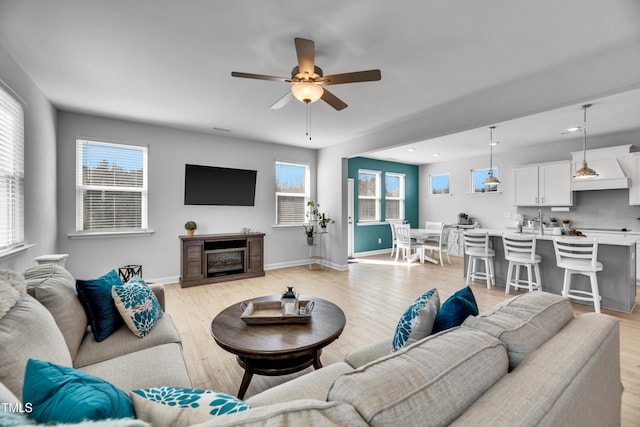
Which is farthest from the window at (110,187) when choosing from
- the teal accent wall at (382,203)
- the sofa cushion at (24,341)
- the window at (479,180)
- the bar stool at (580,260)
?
the window at (479,180)

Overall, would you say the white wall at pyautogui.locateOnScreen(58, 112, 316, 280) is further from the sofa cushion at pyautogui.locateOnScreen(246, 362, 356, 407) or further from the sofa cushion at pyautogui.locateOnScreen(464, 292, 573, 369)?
the sofa cushion at pyautogui.locateOnScreen(464, 292, 573, 369)

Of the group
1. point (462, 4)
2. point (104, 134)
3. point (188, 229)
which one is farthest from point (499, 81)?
point (104, 134)

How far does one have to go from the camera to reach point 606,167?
4.84m

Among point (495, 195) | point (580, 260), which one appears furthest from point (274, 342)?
point (495, 195)

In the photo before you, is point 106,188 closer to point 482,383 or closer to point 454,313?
point 454,313

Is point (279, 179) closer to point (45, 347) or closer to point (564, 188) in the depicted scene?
point (45, 347)

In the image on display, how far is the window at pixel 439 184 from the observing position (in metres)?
7.89

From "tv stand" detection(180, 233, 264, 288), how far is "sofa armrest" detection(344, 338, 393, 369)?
12.5 ft

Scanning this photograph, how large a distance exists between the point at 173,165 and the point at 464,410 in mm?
5146

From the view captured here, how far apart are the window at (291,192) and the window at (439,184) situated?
407cm

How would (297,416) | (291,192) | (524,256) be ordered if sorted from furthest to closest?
(291,192) < (524,256) < (297,416)

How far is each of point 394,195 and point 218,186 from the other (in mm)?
5099

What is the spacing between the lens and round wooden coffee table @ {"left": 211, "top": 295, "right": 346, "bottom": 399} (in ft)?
5.28

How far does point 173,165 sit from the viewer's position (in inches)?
188
